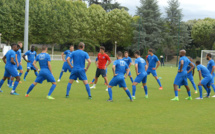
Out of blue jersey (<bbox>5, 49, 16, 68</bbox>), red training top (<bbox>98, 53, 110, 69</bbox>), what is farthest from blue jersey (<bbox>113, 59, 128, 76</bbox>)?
blue jersey (<bbox>5, 49, 16, 68</bbox>)

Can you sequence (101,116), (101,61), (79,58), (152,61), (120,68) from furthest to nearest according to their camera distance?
1. (152,61)
2. (101,61)
3. (79,58)
4. (120,68)
5. (101,116)

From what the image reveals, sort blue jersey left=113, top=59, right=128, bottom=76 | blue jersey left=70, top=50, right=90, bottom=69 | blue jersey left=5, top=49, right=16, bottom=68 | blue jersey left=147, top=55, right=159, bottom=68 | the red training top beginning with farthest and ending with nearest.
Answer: blue jersey left=147, top=55, right=159, bottom=68, the red training top, blue jersey left=5, top=49, right=16, bottom=68, blue jersey left=70, top=50, right=90, bottom=69, blue jersey left=113, top=59, right=128, bottom=76

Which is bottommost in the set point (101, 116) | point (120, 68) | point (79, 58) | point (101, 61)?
point (101, 116)

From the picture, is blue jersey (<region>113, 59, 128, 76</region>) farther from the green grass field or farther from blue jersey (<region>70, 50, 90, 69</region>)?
blue jersey (<region>70, 50, 90, 69</region>)

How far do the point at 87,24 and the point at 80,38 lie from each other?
351 cm

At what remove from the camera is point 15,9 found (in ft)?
188

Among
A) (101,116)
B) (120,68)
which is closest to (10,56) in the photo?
(120,68)

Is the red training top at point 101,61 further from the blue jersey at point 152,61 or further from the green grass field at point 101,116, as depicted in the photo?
the green grass field at point 101,116

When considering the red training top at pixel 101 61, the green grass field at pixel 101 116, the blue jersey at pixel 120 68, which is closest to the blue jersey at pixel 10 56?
the green grass field at pixel 101 116

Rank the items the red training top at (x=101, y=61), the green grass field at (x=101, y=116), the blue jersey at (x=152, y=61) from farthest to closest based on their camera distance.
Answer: the blue jersey at (x=152, y=61)
the red training top at (x=101, y=61)
the green grass field at (x=101, y=116)

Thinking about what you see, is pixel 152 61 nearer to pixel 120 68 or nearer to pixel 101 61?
pixel 101 61

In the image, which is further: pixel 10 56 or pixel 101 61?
pixel 101 61

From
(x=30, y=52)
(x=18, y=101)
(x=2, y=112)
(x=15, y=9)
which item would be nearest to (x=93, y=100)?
(x=18, y=101)

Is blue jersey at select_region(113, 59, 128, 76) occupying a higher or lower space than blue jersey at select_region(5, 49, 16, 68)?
lower
